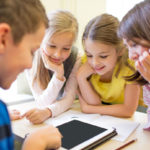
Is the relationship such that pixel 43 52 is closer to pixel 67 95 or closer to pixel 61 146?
pixel 67 95

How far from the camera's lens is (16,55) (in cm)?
43

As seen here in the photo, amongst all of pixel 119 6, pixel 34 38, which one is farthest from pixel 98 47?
pixel 119 6

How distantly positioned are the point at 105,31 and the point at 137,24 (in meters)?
0.27

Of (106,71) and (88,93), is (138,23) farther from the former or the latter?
(88,93)

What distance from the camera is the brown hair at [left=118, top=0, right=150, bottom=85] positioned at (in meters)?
0.75

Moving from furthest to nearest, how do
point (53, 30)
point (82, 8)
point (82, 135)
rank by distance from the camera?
point (82, 8) < point (53, 30) < point (82, 135)

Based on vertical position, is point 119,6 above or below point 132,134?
above

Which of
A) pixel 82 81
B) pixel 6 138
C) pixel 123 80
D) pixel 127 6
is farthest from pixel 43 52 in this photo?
pixel 127 6

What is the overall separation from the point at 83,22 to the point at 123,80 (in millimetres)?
1368

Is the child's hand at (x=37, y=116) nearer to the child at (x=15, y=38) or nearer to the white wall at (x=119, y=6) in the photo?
the child at (x=15, y=38)

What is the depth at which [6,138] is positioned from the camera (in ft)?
1.29

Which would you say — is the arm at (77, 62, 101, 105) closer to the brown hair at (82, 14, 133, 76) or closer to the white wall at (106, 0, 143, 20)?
the brown hair at (82, 14, 133, 76)

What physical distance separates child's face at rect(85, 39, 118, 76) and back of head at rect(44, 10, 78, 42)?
0.13 m

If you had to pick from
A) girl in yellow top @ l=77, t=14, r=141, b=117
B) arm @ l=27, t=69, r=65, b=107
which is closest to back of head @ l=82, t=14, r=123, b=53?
girl in yellow top @ l=77, t=14, r=141, b=117
